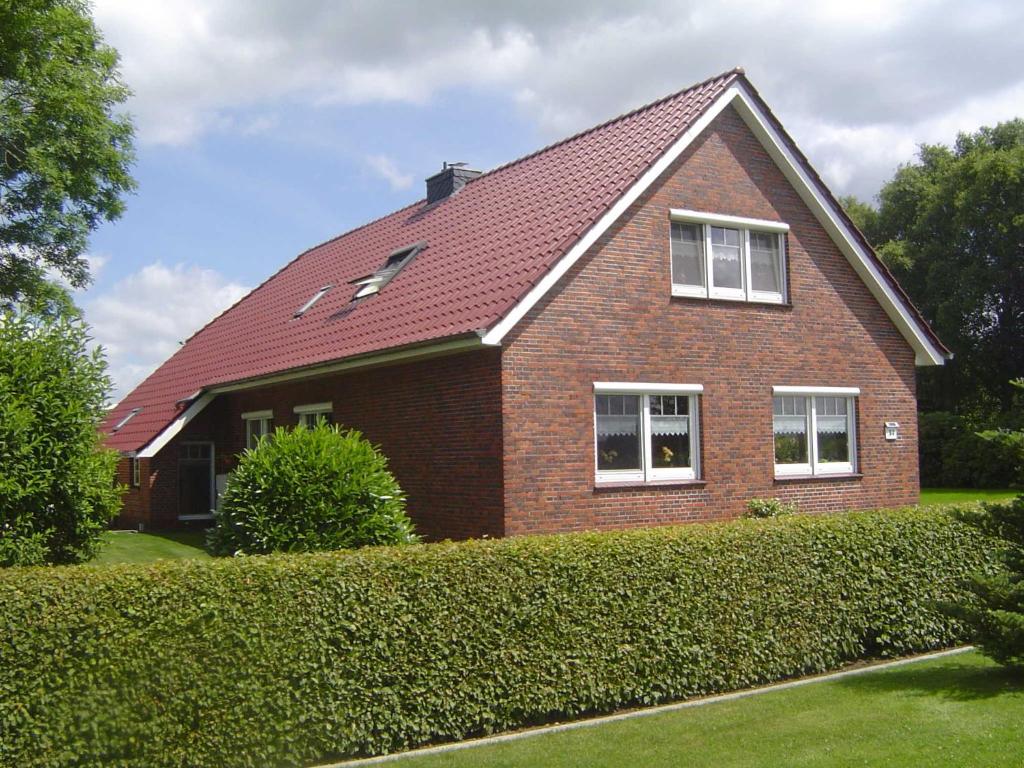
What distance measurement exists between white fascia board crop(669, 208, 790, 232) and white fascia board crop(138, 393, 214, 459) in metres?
11.2

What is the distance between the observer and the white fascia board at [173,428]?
858 inches

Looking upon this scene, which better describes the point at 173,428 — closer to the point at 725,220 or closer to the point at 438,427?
the point at 438,427

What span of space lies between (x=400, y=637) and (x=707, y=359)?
9.20 metres

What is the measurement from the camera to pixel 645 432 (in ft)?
52.0

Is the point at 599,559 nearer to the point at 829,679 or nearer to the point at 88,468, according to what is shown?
the point at 829,679

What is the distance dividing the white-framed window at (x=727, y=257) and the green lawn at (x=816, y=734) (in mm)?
7869

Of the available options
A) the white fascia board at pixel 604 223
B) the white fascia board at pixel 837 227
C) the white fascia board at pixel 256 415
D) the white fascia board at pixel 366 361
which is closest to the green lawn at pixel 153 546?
the white fascia board at pixel 256 415

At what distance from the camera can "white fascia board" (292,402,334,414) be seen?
18688 millimetres

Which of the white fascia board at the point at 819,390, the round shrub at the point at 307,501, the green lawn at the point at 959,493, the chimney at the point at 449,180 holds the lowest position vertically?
the green lawn at the point at 959,493

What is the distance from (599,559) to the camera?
385 inches

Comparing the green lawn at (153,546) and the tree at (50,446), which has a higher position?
the tree at (50,446)

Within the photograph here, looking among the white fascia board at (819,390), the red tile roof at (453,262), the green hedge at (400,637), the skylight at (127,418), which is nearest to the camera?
the green hedge at (400,637)

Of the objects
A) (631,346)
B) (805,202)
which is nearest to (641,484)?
(631,346)

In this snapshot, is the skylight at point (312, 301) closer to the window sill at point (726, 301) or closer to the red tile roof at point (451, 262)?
the red tile roof at point (451, 262)
